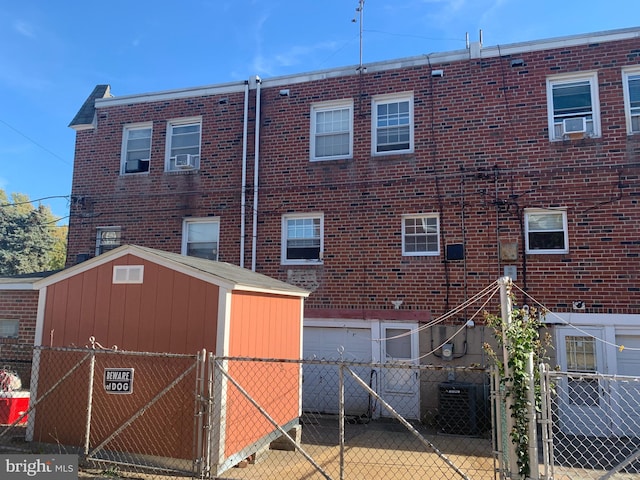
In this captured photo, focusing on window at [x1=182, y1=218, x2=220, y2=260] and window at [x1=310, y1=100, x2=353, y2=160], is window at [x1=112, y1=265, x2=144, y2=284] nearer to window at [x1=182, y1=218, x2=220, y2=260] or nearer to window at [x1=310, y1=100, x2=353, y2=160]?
window at [x1=182, y1=218, x2=220, y2=260]

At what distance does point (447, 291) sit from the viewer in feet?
33.3

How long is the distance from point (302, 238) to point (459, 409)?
5.08m

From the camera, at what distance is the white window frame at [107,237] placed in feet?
41.7

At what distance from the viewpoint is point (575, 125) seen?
9.94 metres

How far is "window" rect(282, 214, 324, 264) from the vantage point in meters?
11.3

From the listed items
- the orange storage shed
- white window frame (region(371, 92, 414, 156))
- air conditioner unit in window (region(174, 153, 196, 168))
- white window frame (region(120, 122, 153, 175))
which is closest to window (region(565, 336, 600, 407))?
white window frame (region(371, 92, 414, 156))

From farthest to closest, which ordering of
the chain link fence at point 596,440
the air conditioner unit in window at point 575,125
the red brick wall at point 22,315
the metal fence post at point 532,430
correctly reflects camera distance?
the air conditioner unit in window at point 575,125 < the red brick wall at point 22,315 < the chain link fence at point 596,440 < the metal fence post at point 532,430

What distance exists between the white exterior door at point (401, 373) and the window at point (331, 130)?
14.1 ft

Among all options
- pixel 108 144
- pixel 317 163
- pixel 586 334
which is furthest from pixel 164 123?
pixel 586 334

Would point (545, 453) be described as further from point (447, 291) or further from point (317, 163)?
point (317, 163)

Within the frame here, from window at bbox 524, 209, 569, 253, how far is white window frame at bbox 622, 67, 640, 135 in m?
2.21

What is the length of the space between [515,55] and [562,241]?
13.9 ft

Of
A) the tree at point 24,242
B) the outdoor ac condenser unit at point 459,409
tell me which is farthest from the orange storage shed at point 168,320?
the tree at point 24,242

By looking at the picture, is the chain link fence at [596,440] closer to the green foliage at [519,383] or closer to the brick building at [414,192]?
the brick building at [414,192]
